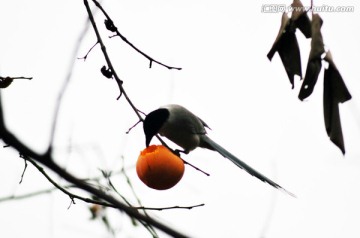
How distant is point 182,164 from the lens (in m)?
2.66

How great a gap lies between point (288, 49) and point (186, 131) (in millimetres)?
2066

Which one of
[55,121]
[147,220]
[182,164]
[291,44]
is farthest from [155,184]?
[147,220]

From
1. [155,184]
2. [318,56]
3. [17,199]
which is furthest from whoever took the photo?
[17,199]

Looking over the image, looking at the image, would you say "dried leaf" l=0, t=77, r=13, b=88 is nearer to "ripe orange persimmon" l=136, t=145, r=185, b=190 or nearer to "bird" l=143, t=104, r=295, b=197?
"ripe orange persimmon" l=136, t=145, r=185, b=190

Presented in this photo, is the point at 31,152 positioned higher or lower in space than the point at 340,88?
higher

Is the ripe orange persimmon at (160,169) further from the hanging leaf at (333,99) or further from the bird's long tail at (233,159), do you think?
the hanging leaf at (333,99)

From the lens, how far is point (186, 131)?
13.3 ft

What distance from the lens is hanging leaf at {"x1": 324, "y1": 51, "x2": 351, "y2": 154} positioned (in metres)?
1.79

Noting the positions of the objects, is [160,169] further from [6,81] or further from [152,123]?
[6,81]

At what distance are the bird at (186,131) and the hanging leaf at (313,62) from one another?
65.7 inches

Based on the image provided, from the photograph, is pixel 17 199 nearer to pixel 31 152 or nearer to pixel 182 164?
pixel 182 164

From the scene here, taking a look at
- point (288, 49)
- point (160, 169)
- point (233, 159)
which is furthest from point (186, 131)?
point (288, 49)

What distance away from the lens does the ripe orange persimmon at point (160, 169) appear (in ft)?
8.30

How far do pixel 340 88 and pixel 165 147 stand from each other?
117 centimetres
